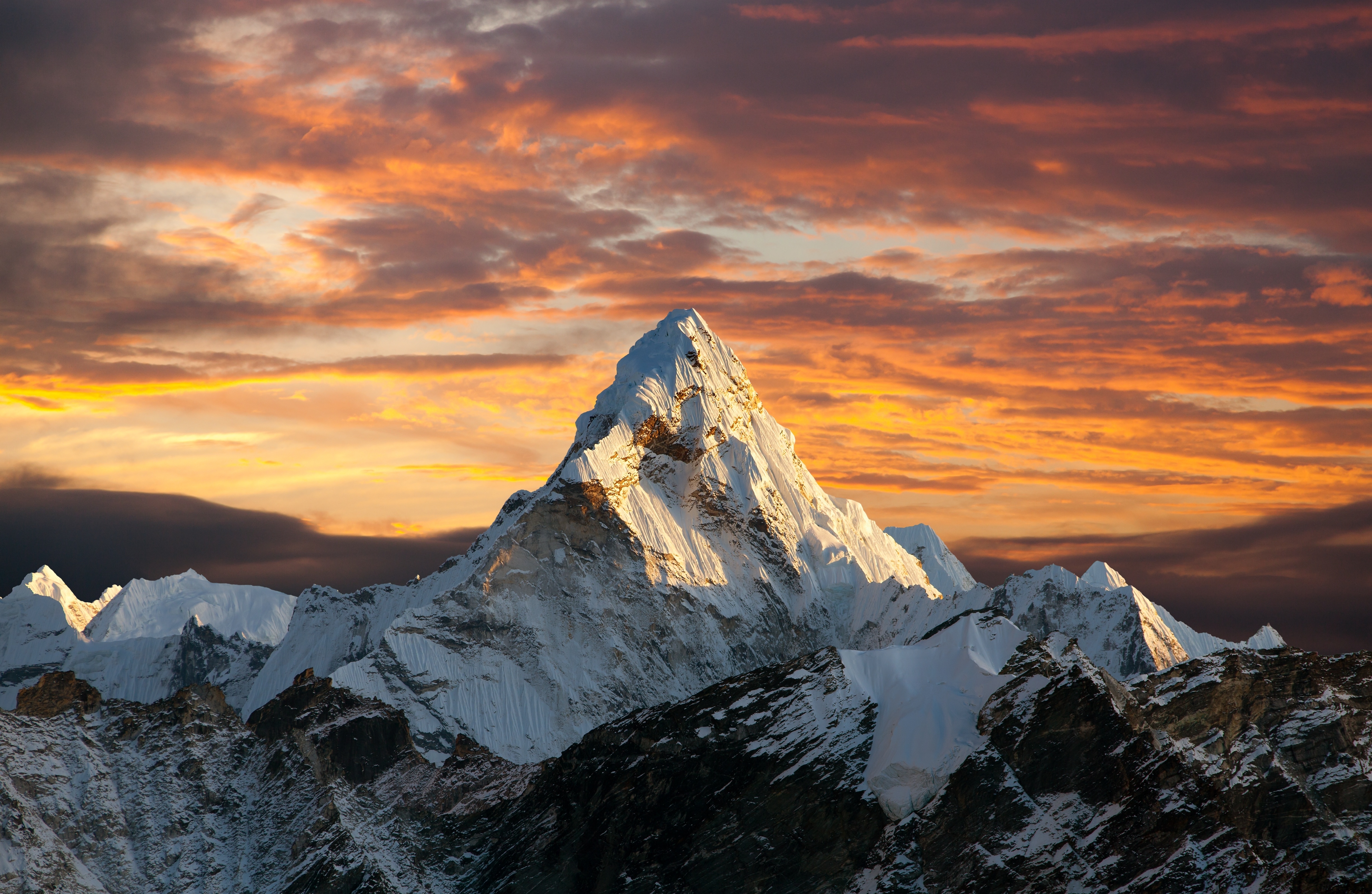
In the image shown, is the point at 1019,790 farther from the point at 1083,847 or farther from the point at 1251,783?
the point at 1251,783

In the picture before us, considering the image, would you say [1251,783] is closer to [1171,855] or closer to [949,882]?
[1171,855]

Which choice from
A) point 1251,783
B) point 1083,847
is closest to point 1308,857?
point 1251,783

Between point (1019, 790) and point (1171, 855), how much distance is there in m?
22.4

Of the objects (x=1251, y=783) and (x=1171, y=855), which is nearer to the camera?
(x=1171, y=855)

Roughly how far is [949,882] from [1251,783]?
41265 mm

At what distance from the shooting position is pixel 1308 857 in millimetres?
187500

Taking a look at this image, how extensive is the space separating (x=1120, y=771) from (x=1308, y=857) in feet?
78.0

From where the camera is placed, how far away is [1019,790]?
19962cm

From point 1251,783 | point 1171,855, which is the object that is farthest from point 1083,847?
point 1251,783

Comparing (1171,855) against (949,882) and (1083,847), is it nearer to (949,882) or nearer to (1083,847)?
(1083,847)

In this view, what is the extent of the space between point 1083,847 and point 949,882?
17489mm

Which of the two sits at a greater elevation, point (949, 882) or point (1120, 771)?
point (1120, 771)

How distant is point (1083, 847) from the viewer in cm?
18912

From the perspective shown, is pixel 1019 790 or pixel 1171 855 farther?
pixel 1019 790
